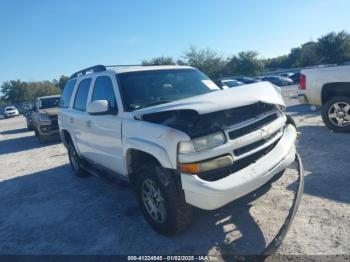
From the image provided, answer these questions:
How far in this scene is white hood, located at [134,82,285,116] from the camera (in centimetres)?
309

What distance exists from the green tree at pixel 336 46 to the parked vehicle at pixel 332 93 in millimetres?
50819

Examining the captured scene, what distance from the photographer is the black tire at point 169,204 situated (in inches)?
126

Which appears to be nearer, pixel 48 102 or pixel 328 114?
pixel 328 114

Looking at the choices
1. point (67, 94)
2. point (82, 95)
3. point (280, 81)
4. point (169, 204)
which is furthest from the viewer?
point (280, 81)

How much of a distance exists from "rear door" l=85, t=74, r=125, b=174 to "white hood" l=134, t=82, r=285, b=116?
22.8 inches

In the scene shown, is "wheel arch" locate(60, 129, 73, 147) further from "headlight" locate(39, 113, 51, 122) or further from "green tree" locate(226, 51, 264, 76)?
"green tree" locate(226, 51, 264, 76)

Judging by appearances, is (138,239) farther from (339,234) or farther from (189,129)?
(339,234)

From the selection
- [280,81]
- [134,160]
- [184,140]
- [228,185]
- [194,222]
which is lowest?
[280,81]

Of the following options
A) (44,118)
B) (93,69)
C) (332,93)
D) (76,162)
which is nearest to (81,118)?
(93,69)

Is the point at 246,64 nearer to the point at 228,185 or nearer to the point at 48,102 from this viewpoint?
the point at 48,102

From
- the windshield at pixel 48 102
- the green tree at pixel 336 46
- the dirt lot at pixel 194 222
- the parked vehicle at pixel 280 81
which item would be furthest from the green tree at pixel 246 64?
the dirt lot at pixel 194 222

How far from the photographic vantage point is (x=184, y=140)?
296 cm

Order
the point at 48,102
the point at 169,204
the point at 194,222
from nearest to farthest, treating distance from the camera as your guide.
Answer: the point at 169,204
the point at 194,222
the point at 48,102

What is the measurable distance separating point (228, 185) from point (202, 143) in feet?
1.52
